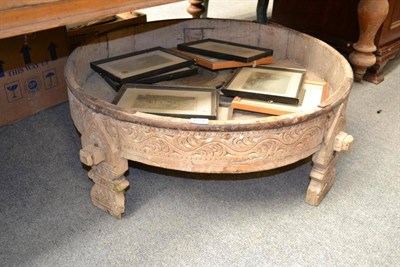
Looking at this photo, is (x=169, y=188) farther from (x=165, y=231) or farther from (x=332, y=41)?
(x=332, y=41)

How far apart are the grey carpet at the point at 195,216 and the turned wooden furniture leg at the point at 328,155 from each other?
46 millimetres

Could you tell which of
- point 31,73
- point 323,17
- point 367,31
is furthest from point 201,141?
point 323,17

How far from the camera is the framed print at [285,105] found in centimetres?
107

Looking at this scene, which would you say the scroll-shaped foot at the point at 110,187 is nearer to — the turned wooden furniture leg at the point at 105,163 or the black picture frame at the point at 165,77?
the turned wooden furniture leg at the point at 105,163

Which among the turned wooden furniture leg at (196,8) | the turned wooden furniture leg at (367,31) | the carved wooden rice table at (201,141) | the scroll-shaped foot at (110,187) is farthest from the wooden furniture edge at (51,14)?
the turned wooden furniture leg at (196,8)

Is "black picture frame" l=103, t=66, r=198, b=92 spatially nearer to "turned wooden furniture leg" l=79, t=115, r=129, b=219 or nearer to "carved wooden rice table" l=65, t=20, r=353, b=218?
"carved wooden rice table" l=65, t=20, r=353, b=218

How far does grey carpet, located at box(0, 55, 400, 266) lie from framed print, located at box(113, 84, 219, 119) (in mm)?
247

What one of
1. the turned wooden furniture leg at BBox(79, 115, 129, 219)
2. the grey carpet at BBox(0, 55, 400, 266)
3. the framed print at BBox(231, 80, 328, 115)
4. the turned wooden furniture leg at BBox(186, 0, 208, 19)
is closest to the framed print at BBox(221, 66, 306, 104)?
the framed print at BBox(231, 80, 328, 115)

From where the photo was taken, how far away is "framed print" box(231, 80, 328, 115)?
107cm

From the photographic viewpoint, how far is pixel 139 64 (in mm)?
1297

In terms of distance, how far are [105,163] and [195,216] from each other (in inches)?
10.5

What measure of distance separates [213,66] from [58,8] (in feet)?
2.16

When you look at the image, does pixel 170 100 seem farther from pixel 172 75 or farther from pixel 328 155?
pixel 328 155

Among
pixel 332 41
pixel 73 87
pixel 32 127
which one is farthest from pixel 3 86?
pixel 332 41
